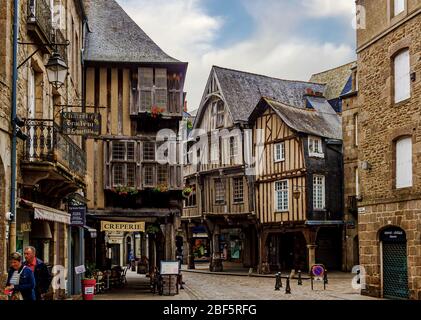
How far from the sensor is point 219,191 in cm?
3322

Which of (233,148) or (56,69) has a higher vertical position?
(233,148)

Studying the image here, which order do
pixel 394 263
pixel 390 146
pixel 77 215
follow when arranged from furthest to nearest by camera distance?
pixel 390 146 → pixel 394 263 → pixel 77 215

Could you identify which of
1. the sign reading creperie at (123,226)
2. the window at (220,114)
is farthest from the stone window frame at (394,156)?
the window at (220,114)

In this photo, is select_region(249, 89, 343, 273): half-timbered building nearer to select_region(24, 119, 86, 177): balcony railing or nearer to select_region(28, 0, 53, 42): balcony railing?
select_region(28, 0, 53, 42): balcony railing

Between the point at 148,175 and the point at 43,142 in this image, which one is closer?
the point at 43,142

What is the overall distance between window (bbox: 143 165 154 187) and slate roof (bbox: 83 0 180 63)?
3.06 metres

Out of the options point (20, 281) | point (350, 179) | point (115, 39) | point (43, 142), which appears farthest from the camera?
point (350, 179)

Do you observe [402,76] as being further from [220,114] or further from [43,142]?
[220,114]

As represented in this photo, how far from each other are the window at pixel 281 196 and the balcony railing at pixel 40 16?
61.7 feet

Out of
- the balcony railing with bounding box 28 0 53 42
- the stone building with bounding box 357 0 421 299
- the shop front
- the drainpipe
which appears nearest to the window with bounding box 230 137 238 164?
the stone building with bounding box 357 0 421 299

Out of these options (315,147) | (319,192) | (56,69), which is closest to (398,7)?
(56,69)

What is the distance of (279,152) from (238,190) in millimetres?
3183

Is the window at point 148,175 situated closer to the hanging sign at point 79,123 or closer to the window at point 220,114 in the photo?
the hanging sign at point 79,123

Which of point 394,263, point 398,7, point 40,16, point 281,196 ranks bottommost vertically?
point 394,263
